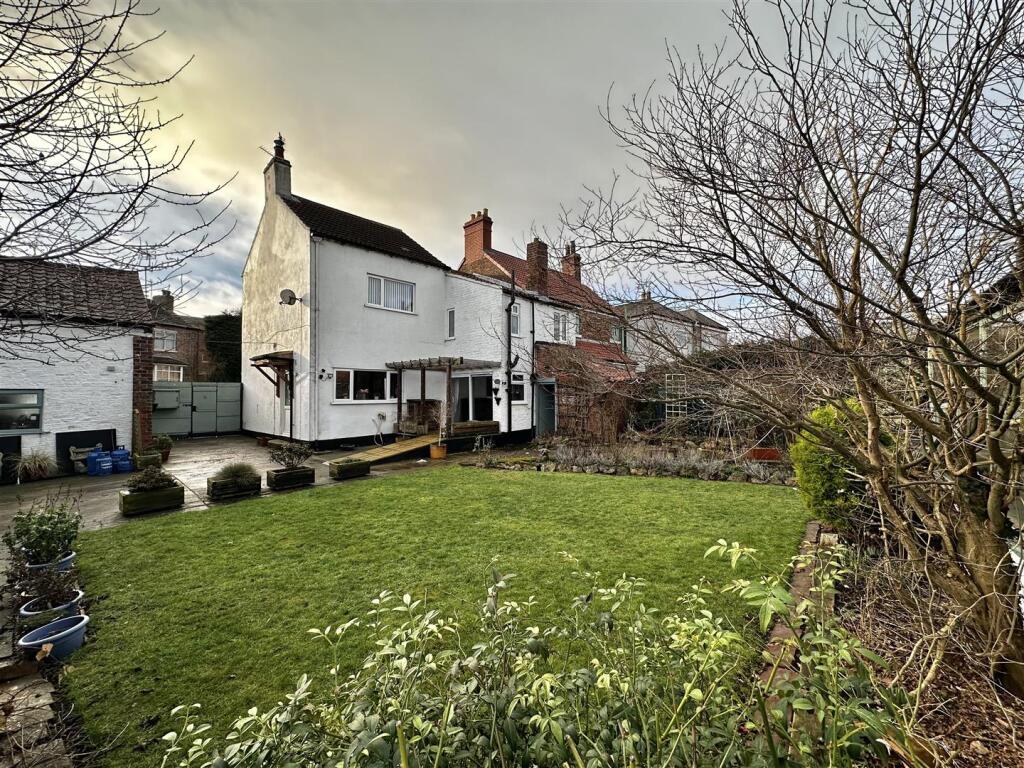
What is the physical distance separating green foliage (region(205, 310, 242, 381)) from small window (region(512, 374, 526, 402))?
1531 cm

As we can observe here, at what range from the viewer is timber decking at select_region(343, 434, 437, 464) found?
12345 mm

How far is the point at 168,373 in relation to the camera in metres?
24.4

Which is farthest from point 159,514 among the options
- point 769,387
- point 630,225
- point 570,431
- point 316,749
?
point 570,431

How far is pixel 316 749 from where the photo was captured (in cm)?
133

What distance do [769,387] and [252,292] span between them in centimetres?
1934

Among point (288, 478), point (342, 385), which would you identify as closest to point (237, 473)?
point (288, 478)

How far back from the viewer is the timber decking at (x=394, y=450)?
12345mm

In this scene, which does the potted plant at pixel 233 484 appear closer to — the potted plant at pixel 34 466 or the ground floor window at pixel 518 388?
the potted plant at pixel 34 466

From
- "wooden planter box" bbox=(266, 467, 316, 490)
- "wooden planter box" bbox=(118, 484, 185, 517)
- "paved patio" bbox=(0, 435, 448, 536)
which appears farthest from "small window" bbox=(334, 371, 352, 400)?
A: "wooden planter box" bbox=(118, 484, 185, 517)

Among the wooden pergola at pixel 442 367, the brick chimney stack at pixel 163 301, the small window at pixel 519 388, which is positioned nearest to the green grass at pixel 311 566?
the brick chimney stack at pixel 163 301

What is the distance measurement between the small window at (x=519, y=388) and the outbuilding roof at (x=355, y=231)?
18.8ft

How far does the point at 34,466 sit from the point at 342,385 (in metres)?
7.31

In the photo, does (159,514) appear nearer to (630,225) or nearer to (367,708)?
(367,708)

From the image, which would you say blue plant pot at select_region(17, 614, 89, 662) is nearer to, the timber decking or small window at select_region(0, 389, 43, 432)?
the timber decking
